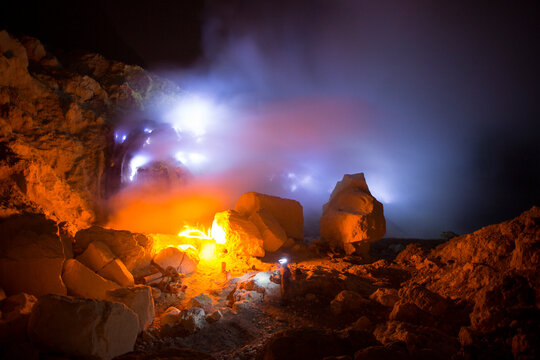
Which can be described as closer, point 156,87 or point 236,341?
point 236,341

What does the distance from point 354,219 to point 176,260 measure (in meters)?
6.72

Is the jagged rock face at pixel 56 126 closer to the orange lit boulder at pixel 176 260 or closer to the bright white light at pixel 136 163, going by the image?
the bright white light at pixel 136 163

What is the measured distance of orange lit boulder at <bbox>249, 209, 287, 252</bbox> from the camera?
9312 mm

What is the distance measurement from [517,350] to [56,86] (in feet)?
46.1

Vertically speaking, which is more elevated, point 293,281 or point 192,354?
point 192,354

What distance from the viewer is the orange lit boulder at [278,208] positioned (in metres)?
10.3

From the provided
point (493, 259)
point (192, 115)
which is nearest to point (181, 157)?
point (192, 115)

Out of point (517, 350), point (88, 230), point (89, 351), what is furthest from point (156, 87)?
point (517, 350)

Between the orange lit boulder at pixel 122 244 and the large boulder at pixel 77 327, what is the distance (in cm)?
316

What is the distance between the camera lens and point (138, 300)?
3.94 meters

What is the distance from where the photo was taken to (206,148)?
17953 millimetres

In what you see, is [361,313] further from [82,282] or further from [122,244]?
[122,244]

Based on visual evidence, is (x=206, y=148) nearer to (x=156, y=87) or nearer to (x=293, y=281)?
(x=156, y=87)

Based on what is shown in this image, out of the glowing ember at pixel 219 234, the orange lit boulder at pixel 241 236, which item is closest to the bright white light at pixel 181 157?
the glowing ember at pixel 219 234
